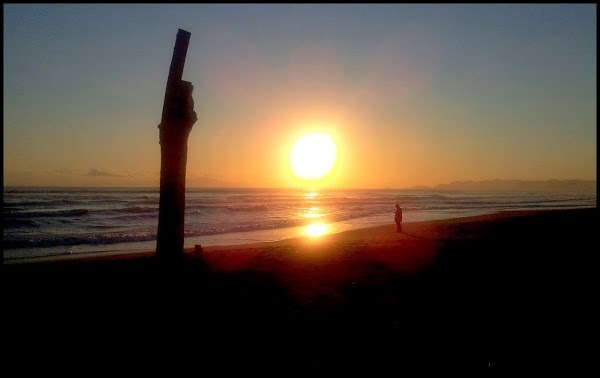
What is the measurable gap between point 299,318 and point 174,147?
2.92 m

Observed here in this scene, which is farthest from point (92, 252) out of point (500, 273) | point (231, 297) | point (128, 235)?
point (500, 273)

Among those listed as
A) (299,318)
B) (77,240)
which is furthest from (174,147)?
(77,240)

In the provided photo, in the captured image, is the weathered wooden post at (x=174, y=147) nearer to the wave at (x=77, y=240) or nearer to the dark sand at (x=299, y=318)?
the dark sand at (x=299, y=318)

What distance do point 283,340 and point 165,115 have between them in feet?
11.0

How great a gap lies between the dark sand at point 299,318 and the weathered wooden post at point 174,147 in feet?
1.82

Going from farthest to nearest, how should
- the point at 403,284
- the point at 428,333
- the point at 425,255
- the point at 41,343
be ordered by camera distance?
the point at 425,255
the point at 403,284
the point at 428,333
the point at 41,343

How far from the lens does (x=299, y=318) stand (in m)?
5.75

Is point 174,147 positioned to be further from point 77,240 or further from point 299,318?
point 77,240

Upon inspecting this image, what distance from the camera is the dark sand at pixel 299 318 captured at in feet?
14.7

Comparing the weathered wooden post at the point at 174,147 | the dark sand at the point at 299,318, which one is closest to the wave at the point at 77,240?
the dark sand at the point at 299,318

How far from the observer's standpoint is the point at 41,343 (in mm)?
4879

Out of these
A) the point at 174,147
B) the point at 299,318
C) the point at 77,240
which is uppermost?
the point at 174,147

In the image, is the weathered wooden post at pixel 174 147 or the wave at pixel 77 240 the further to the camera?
the wave at pixel 77 240

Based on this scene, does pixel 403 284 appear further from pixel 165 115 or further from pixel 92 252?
pixel 92 252
